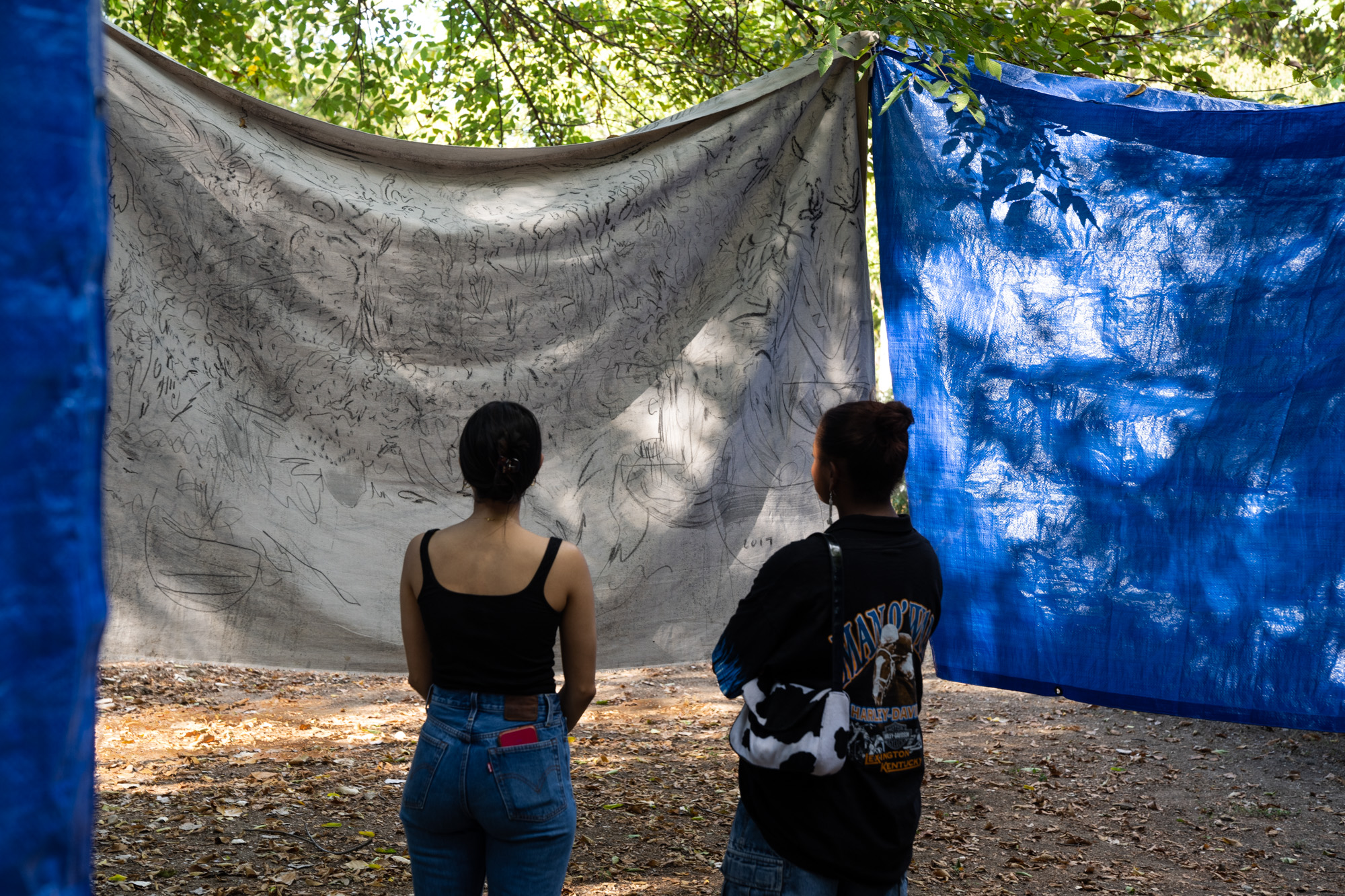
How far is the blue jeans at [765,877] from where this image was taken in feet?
7.20

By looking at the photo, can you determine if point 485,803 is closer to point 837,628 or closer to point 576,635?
point 576,635

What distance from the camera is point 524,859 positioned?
2291 mm

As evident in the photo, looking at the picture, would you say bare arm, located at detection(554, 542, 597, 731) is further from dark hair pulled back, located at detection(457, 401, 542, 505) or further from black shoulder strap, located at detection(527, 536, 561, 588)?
dark hair pulled back, located at detection(457, 401, 542, 505)

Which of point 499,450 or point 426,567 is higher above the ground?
point 499,450

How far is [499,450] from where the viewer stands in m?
2.33

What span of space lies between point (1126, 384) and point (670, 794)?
4.14 metres

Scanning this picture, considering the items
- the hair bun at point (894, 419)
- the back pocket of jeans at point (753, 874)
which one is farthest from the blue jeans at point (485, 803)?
the hair bun at point (894, 419)

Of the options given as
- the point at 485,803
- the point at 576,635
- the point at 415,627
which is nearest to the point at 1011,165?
the point at 576,635

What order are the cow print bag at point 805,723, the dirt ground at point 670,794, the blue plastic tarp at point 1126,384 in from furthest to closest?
1. the dirt ground at point 670,794
2. the blue plastic tarp at point 1126,384
3. the cow print bag at point 805,723

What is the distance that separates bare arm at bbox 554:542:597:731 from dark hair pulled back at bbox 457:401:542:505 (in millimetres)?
196

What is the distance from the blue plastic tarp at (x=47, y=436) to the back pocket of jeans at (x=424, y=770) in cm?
166

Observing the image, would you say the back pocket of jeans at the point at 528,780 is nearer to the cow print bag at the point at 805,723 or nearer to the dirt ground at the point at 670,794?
the cow print bag at the point at 805,723

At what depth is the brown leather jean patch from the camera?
7.49ft

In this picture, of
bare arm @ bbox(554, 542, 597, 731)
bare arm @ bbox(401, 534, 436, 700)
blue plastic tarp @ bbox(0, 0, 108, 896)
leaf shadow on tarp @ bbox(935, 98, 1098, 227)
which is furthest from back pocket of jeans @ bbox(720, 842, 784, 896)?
leaf shadow on tarp @ bbox(935, 98, 1098, 227)
